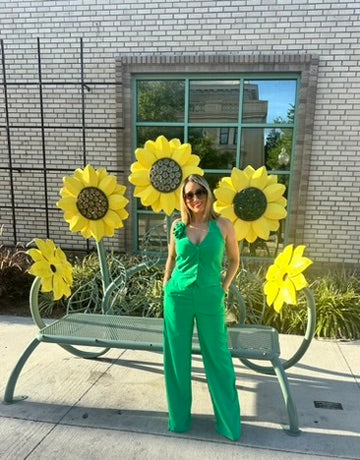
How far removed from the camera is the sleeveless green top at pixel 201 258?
7.07 feet

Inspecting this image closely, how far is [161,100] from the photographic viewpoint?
5.56 m

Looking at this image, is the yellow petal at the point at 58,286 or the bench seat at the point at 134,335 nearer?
the bench seat at the point at 134,335

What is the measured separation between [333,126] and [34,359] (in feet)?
14.8

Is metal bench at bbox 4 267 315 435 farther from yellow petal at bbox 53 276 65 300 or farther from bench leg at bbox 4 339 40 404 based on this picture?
yellow petal at bbox 53 276 65 300

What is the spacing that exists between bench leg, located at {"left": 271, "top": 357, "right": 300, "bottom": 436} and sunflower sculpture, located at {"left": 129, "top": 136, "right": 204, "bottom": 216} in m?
1.27

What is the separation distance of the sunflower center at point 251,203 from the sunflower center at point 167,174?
45cm

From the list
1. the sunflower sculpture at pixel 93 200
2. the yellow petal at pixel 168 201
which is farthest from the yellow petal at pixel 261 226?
the sunflower sculpture at pixel 93 200

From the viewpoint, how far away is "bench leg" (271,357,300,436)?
2.32 meters

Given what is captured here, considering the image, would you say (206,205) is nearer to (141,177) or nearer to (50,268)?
(141,177)

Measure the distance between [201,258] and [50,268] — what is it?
1.31m

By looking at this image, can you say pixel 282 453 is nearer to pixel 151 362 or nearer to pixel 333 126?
pixel 151 362

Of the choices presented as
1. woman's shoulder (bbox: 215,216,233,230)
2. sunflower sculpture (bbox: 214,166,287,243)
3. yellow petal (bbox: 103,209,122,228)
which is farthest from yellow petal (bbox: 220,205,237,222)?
yellow petal (bbox: 103,209,122,228)

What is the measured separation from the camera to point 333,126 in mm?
5168

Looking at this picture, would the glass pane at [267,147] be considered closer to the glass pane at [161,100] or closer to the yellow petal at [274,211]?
the glass pane at [161,100]
